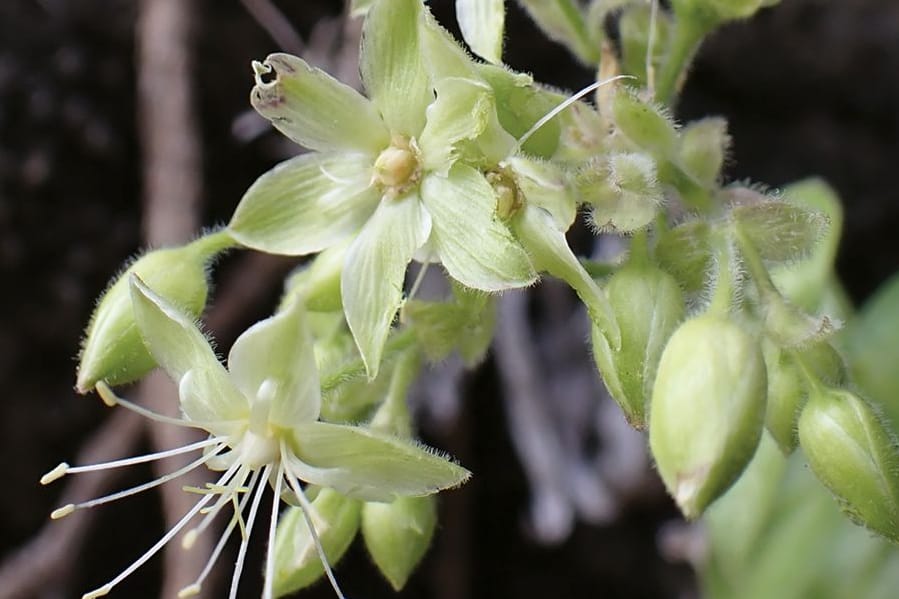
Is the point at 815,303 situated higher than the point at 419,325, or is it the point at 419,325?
the point at 419,325

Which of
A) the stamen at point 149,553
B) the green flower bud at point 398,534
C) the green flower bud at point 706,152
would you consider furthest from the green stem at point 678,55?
the stamen at point 149,553

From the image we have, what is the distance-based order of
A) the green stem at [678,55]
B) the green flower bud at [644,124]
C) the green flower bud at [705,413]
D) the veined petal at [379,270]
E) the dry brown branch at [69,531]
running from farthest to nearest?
the dry brown branch at [69,531], the green stem at [678,55], the green flower bud at [644,124], the veined petal at [379,270], the green flower bud at [705,413]

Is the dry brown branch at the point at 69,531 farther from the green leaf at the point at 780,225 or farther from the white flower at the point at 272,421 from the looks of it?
the green leaf at the point at 780,225

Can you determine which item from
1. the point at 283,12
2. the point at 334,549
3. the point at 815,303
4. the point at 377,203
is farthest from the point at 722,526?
the point at 283,12

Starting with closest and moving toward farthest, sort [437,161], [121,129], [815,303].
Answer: [437,161], [815,303], [121,129]

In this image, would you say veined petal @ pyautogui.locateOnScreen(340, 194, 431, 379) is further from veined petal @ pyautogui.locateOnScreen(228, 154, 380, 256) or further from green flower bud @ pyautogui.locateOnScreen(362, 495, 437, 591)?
green flower bud @ pyautogui.locateOnScreen(362, 495, 437, 591)

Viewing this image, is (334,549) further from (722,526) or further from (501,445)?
(501,445)

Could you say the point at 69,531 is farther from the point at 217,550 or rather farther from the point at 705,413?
the point at 705,413
